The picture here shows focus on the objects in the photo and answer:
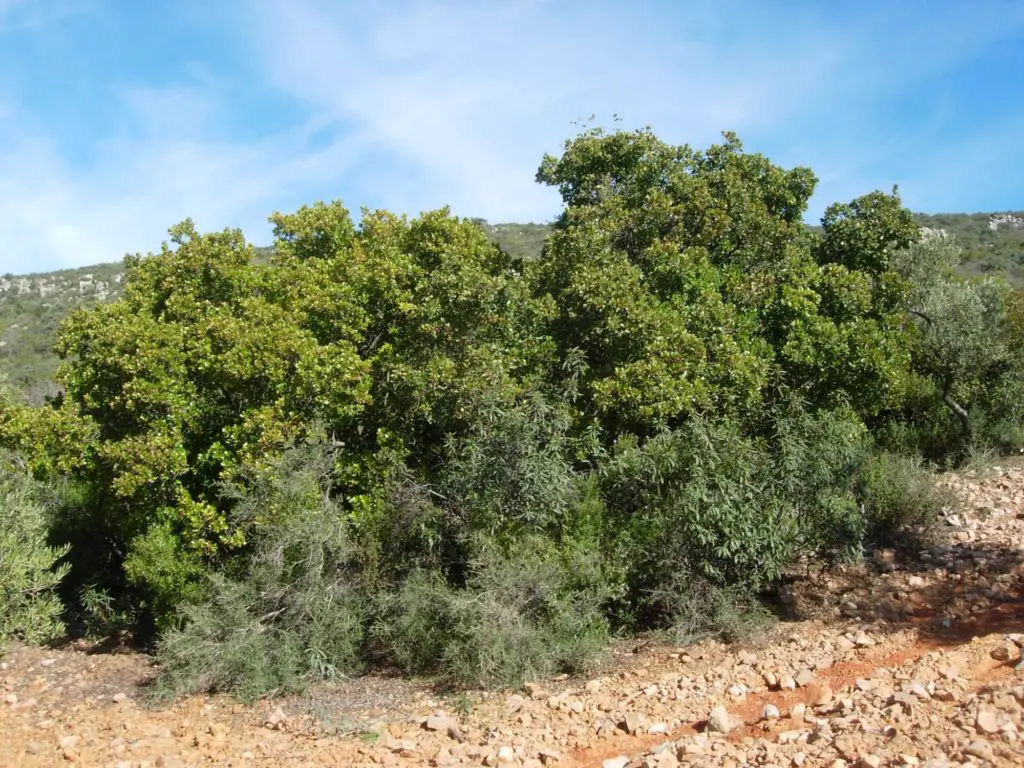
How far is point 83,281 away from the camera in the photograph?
142 ft

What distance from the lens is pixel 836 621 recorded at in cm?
959

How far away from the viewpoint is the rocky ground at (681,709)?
6039mm

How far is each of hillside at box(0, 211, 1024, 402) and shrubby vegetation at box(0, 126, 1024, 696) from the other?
11821 millimetres

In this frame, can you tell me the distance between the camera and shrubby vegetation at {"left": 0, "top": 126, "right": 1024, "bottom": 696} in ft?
29.9

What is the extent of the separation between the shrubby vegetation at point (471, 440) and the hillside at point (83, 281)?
11.8m

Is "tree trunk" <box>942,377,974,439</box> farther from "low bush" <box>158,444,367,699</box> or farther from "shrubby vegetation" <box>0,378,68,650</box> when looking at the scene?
"shrubby vegetation" <box>0,378,68,650</box>

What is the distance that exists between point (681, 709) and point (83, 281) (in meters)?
44.2

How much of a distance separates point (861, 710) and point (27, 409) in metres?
10.2

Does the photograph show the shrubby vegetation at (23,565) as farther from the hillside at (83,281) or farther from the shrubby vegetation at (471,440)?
the hillside at (83,281)

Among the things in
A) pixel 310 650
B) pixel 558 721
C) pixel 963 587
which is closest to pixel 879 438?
pixel 963 587

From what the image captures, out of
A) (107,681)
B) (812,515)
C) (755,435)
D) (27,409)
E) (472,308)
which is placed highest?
(472,308)

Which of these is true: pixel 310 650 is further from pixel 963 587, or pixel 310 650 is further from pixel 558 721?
pixel 963 587

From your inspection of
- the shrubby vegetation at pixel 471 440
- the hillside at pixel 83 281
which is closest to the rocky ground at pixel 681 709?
the shrubby vegetation at pixel 471 440

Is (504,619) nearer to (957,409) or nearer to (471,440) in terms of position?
(471,440)
